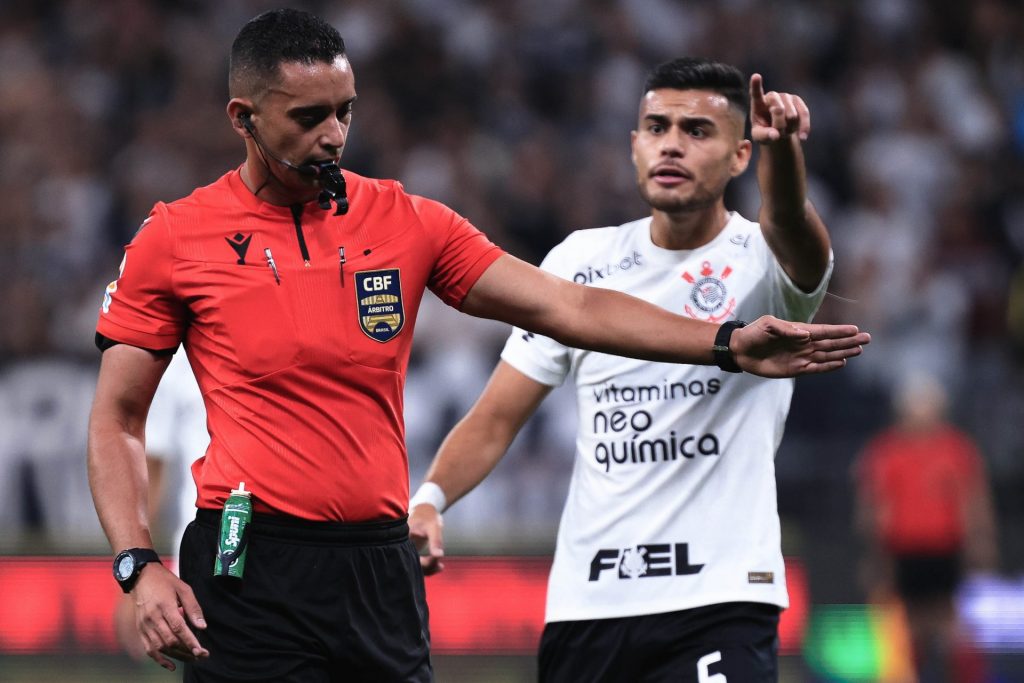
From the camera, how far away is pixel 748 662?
4.80m

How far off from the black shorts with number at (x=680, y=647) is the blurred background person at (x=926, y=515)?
6.79 metres

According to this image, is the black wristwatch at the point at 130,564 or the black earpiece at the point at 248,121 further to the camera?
the black earpiece at the point at 248,121

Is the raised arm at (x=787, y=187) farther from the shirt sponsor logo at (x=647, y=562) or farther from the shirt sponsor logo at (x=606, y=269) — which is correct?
the shirt sponsor logo at (x=647, y=562)

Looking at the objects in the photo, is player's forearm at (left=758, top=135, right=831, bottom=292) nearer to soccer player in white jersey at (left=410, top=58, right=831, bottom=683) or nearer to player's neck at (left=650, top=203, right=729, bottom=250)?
soccer player in white jersey at (left=410, top=58, right=831, bottom=683)

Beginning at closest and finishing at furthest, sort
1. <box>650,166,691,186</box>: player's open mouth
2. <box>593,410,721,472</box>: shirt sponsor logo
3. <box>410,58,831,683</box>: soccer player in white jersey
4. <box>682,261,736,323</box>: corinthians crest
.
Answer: <box>410,58,831,683</box>: soccer player in white jersey
<box>593,410,721,472</box>: shirt sponsor logo
<box>682,261,736,323</box>: corinthians crest
<box>650,166,691,186</box>: player's open mouth

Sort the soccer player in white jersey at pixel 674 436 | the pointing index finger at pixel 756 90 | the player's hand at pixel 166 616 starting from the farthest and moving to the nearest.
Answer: the soccer player in white jersey at pixel 674 436, the pointing index finger at pixel 756 90, the player's hand at pixel 166 616

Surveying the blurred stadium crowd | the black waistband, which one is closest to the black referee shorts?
the black waistband

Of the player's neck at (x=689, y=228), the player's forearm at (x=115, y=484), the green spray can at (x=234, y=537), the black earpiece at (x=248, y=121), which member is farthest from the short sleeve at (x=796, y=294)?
the player's forearm at (x=115, y=484)

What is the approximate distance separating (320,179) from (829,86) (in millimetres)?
11573

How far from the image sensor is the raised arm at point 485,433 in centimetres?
535

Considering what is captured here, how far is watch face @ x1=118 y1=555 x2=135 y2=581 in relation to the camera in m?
A: 3.91

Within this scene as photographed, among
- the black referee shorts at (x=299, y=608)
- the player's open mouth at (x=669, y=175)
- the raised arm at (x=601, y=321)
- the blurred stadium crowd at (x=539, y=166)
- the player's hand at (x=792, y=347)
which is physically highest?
the blurred stadium crowd at (x=539, y=166)

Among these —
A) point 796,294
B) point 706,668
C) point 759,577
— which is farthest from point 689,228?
point 706,668

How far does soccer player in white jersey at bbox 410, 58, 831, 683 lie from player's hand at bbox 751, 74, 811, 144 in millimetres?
174
